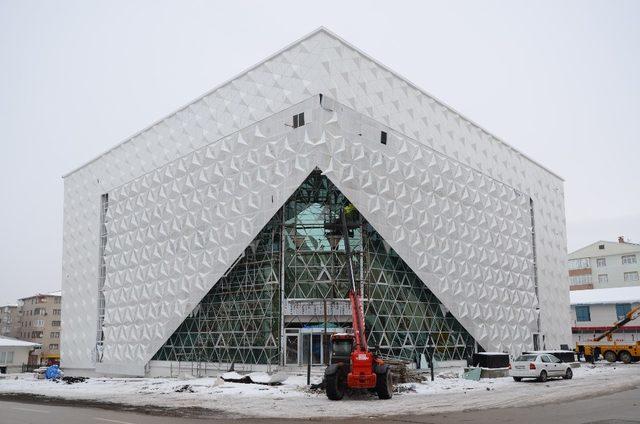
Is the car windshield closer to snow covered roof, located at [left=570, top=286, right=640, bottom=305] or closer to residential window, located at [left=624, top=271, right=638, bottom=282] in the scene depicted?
snow covered roof, located at [left=570, top=286, right=640, bottom=305]

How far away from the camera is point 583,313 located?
2552 inches

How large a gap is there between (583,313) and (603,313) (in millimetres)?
2327

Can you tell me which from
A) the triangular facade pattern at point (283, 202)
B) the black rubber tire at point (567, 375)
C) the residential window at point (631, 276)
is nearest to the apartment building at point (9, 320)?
the triangular facade pattern at point (283, 202)

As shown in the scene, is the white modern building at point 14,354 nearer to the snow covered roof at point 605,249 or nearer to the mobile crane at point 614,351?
the mobile crane at point 614,351

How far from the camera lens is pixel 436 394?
22.0 m

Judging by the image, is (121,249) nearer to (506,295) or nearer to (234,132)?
(234,132)

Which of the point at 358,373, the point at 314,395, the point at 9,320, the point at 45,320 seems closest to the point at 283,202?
the point at 314,395

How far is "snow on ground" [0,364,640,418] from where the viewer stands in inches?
688

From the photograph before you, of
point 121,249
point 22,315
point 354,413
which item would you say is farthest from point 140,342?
point 22,315

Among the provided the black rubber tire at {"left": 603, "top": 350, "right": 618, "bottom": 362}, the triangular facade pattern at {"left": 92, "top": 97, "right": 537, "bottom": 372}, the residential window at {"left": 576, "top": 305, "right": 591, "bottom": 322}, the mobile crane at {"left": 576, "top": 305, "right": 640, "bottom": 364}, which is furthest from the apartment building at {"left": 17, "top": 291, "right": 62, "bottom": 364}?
the black rubber tire at {"left": 603, "top": 350, "right": 618, "bottom": 362}

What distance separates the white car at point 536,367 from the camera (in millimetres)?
27156

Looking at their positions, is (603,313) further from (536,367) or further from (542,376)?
(536,367)

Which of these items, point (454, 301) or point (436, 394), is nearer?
point (436, 394)

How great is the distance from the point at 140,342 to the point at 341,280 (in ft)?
50.1
